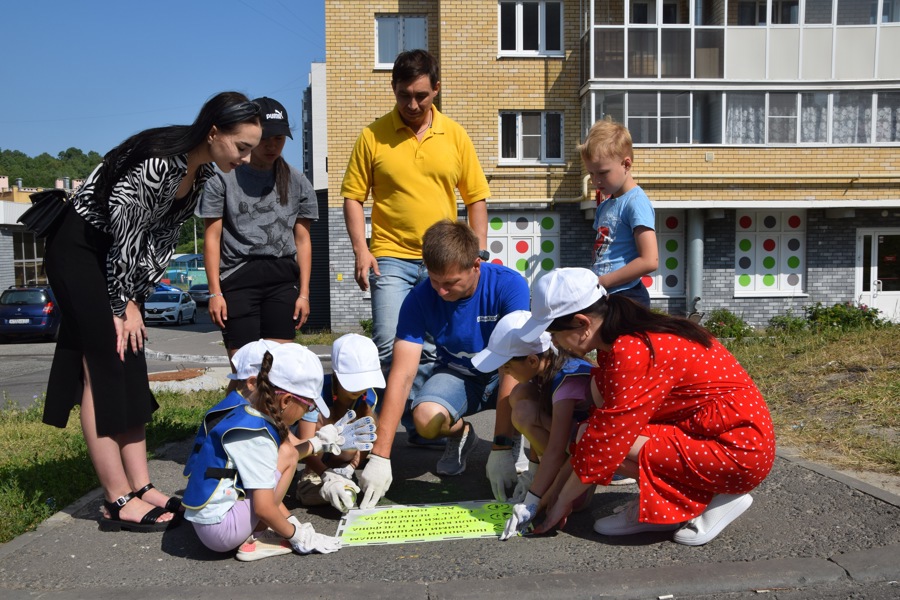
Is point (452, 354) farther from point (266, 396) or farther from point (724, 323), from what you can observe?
point (724, 323)

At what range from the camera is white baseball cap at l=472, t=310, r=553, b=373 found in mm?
3473

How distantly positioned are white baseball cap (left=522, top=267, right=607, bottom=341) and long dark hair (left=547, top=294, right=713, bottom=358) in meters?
0.04

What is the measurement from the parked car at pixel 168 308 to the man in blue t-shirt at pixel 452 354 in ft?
90.7

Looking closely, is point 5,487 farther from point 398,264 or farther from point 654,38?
point 654,38

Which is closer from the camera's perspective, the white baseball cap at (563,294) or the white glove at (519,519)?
the white baseball cap at (563,294)

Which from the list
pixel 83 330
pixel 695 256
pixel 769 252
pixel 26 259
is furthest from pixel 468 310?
pixel 26 259

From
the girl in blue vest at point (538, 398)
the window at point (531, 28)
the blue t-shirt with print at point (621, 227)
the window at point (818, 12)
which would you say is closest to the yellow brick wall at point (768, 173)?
the window at point (818, 12)

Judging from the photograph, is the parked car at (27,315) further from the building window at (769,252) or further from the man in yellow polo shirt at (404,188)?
the man in yellow polo shirt at (404,188)

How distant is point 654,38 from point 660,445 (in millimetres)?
18432

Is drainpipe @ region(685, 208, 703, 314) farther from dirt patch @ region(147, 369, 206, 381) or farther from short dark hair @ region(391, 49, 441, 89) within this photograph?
short dark hair @ region(391, 49, 441, 89)

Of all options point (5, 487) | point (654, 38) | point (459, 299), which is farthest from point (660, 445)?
point (654, 38)

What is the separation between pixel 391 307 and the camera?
4.73 meters

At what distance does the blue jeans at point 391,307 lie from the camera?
471 centimetres

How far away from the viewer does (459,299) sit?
4133 millimetres
